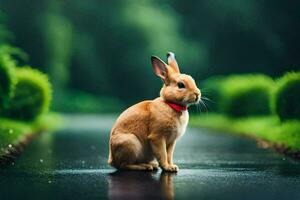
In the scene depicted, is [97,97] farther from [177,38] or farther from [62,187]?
[62,187]

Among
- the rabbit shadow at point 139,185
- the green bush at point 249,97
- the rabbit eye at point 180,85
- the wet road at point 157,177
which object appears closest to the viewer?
the rabbit shadow at point 139,185

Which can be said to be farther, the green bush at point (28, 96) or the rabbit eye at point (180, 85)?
the green bush at point (28, 96)

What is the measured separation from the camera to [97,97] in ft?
186

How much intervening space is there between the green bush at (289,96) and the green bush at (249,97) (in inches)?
266

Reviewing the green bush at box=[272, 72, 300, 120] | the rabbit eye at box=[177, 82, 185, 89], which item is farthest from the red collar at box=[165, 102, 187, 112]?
the green bush at box=[272, 72, 300, 120]

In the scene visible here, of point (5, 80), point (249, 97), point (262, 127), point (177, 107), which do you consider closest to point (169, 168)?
point (177, 107)

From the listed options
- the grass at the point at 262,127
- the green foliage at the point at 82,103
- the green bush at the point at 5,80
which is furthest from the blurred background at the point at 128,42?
the green bush at the point at 5,80

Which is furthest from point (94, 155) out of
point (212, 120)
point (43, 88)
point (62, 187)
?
point (212, 120)

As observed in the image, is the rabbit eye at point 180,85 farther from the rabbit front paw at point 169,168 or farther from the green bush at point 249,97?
the green bush at point 249,97

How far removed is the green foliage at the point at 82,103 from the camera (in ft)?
167

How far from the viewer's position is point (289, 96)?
20406mm

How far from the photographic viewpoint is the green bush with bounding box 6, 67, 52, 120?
2491 centimetres

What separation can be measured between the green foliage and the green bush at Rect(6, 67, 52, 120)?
2388cm

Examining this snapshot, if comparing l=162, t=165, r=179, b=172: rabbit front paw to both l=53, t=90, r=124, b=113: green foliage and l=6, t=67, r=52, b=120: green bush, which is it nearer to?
l=6, t=67, r=52, b=120: green bush
